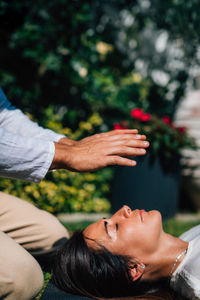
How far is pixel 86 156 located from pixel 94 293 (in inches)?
32.9

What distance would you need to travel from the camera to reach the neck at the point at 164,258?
73.0 inches

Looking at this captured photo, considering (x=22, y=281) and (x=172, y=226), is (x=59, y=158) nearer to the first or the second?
(x=22, y=281)

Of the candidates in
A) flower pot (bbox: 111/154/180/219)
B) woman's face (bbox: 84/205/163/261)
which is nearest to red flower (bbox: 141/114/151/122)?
flower pot (bbox: 111/154/180/219)

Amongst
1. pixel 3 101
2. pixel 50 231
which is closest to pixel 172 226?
pixel 50 231

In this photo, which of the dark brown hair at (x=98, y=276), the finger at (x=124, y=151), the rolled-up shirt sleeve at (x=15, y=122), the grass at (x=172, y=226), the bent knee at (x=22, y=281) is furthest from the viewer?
the grass at (x=172, y=226)

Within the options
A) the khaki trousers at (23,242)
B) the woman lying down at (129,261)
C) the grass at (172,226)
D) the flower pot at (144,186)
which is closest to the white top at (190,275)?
the woman lying down at (129,261)

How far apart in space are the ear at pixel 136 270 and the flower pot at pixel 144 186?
1391 mm

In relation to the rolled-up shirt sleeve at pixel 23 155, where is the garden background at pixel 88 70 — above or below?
above

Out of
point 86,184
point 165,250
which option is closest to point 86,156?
point 165,250

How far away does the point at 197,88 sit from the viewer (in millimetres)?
4570

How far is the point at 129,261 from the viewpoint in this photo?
1852 mm

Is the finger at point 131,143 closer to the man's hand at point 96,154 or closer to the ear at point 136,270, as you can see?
the man's hand at point 96,154

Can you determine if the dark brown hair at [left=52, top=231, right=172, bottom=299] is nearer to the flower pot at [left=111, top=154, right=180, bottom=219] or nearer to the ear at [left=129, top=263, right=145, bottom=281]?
the ear at [left=129, top=263, right=145, bottom=281]

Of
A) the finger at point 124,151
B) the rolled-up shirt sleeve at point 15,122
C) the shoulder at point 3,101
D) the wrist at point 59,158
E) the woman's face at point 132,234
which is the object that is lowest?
the woman's face at point 132,234
